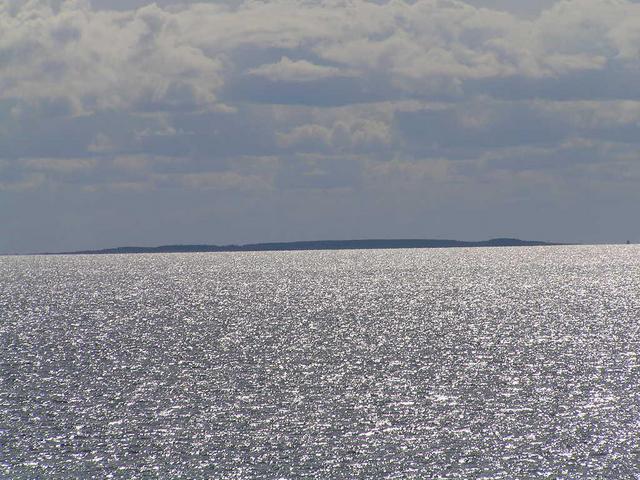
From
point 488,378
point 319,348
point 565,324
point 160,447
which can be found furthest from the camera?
point 565,324

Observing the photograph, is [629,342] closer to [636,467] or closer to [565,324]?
[565,324]

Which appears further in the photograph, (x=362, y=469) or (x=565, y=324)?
(x=565, y=324)

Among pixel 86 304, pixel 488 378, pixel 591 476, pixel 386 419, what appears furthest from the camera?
pixel 86 304

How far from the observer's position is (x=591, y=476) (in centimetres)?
4106

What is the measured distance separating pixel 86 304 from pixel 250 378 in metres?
98.4

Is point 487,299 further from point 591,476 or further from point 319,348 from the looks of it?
point 591,476

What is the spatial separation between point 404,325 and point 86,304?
6966 cm

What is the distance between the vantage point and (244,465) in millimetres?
43844

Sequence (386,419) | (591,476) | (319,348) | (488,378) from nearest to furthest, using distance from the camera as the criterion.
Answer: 1. (591,476)
2. (386,419)
3. (488,378)
4. (319,348)

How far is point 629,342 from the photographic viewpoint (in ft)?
308

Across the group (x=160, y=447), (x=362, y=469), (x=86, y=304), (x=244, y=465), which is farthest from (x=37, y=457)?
(x=86, y=304)

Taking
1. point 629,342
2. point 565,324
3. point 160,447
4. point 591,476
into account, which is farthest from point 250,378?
point 565,324

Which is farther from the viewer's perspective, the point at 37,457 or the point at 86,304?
the point at 86,304

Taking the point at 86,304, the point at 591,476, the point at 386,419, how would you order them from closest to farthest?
the point at 591,476 → the point at 386,419 → the point at 86,304
